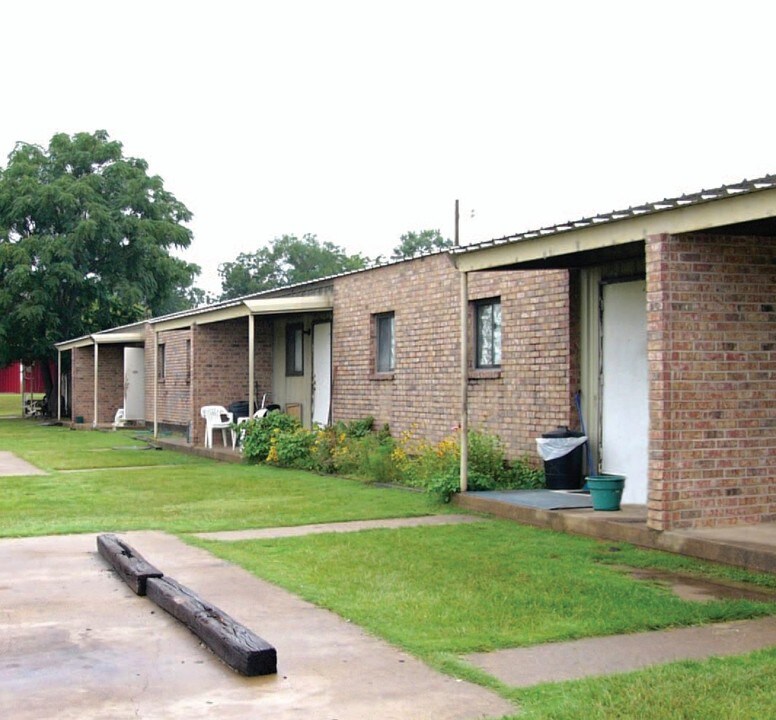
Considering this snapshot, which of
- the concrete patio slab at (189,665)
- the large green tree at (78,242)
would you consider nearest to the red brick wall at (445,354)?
the concrete patio slab at (189,665)

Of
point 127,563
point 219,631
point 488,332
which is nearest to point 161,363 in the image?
point 488,332

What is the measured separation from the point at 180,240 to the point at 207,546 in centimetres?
3277

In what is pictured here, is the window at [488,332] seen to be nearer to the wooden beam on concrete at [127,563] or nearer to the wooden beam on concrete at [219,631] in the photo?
the wooden beam on concrete at [127,563]

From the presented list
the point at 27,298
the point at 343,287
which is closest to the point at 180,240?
the point at 27,298

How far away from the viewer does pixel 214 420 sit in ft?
73.8

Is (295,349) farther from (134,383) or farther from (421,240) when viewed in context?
(421,240)

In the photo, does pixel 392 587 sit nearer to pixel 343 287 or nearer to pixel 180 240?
pixel 343 287

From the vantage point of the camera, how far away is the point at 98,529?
10.9 m

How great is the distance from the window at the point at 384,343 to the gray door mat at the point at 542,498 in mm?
5545

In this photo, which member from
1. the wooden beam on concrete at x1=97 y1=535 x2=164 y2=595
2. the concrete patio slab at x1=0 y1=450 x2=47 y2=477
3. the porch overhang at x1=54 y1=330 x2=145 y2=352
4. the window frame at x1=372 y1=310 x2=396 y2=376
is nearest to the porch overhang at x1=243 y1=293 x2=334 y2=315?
the window frame at x1=372 y1=310 x2=396 y2=376

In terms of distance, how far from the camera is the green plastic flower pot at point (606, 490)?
10.5 metres

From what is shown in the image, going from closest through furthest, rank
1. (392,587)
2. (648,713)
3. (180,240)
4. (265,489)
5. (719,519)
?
(648,713), (392,587), (719,519), (265,489), (180,240)

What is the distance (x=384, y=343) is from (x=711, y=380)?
9.29 meters

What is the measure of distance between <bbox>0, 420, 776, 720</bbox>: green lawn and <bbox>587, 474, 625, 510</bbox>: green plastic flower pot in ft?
2.30
